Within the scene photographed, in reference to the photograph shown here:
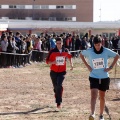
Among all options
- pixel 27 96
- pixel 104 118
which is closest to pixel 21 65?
pixel 27 96

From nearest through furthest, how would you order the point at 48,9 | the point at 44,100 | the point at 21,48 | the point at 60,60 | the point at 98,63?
the point at 98,63, the point at 60,60, the point at 44,100, the point at 21,48, the point at 48,9

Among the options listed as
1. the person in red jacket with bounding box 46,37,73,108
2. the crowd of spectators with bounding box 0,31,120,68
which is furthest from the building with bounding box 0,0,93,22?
the person in red jacket with bounding box 46,37,73,108

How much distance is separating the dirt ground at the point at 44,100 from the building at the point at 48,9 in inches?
2877

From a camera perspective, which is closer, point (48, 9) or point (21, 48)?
point (21, 48)

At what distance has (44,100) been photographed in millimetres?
11141

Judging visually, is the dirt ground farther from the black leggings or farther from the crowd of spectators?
the crowd of spectators

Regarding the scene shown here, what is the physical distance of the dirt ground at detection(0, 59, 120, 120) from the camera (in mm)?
9086

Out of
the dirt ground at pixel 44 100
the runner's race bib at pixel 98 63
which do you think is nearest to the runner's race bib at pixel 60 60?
the dirt ground at pixel 44 100

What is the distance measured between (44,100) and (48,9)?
79674 mm

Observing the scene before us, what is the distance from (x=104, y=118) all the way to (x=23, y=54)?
1388 centimetres

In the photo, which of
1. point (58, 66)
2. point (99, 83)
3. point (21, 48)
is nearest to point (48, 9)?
point (21, 48)

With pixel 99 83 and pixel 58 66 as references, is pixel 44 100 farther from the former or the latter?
pixel 99 83

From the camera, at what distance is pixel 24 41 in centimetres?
2269

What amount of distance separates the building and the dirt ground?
73.1m
